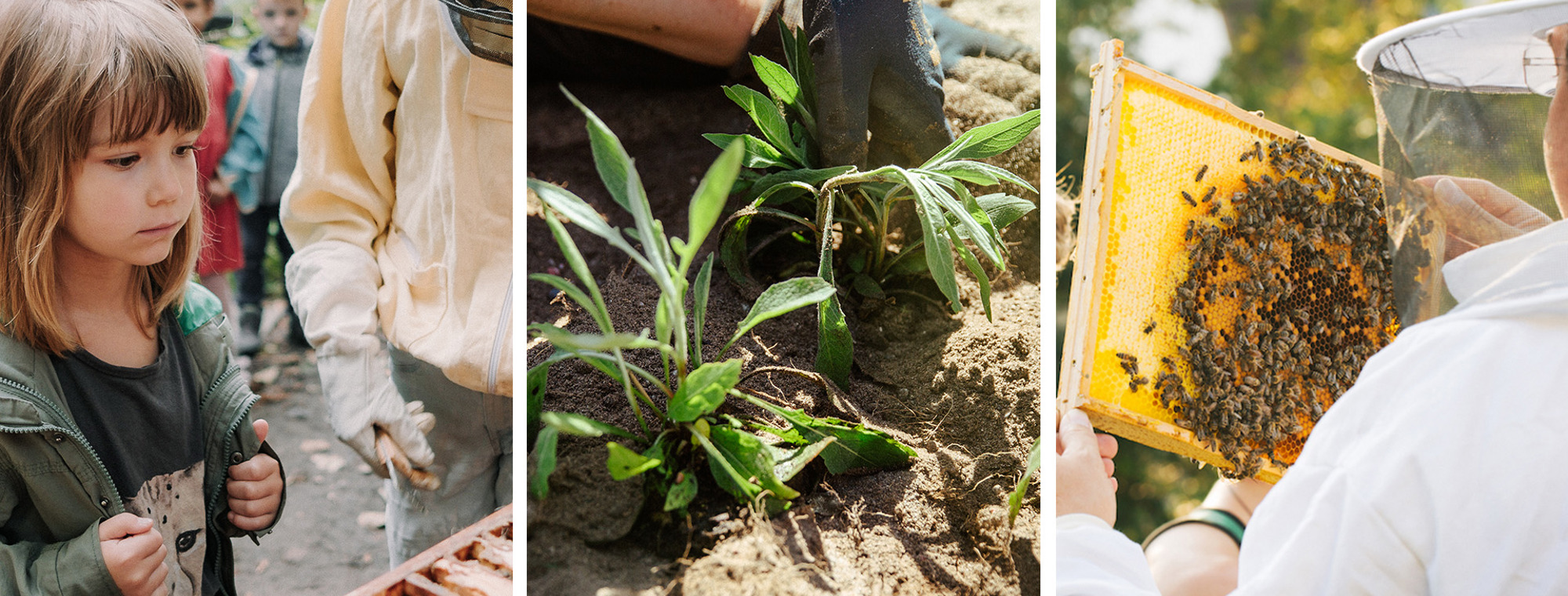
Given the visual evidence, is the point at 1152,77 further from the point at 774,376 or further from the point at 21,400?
the point at 21,400

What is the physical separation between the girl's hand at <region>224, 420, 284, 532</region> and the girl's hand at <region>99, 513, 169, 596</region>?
0.26 feet

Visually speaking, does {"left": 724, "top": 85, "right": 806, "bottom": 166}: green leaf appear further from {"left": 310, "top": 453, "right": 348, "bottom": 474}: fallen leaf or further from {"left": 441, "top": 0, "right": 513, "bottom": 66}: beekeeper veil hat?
{"left": 310, "top": 453, "right": 348, "bottom": 474}: fallen leaf

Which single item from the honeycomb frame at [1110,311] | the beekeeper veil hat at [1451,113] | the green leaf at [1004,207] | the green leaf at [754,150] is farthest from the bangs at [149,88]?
the beekeeper veil hat at [1451,113]

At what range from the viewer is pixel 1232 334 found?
1.08m

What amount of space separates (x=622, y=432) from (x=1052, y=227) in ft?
2.08

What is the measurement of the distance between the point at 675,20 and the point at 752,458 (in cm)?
60

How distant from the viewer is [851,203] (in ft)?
3.47

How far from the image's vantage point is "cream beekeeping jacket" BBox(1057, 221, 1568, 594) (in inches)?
32.5

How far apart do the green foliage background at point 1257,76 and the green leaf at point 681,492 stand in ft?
10.8

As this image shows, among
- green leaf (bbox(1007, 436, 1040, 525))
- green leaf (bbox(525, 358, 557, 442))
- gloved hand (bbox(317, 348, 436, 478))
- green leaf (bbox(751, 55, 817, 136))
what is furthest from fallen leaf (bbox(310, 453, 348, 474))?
green leaf (bbox(1007, 436, 1040, 525))

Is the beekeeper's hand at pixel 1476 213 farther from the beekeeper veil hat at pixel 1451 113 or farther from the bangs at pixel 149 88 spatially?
the bangs at pixel 149 88

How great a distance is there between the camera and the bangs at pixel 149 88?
87 cm

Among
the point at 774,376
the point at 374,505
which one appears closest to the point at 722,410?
the point at 774,376

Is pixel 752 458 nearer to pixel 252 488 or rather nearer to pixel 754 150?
pixel 754 150
